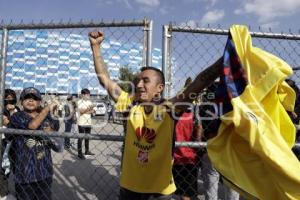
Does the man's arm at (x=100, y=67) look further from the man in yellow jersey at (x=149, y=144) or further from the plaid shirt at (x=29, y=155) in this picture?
the plaid shirt at (x=29, y=155)

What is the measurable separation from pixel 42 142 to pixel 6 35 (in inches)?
44.7

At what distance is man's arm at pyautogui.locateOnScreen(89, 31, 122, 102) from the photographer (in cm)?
313

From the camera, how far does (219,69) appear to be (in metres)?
2.10

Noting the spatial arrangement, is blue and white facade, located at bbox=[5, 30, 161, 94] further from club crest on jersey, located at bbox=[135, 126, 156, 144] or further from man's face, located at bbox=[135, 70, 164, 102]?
club crest on jersey, located at bbox=[135, 126, 156, 144]

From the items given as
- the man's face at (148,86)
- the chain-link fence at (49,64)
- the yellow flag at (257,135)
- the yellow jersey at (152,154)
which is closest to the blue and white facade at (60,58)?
Answer: the chain-link fence at (49,64)

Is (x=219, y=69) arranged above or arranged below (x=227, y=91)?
above

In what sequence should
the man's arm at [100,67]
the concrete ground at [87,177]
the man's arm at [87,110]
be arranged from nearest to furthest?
the man's arm at [100,67] < the concrete ground at [87,177] < the man's arm at [87,110]

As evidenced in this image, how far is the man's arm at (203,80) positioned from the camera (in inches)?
83.5

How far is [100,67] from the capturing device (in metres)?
3.17

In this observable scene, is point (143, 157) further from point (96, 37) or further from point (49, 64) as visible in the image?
point (49, 64)

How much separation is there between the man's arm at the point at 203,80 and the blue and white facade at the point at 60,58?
1100mm

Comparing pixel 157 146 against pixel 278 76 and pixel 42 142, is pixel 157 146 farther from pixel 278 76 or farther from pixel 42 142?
pixel 42 142

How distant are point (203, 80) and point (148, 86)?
672mm

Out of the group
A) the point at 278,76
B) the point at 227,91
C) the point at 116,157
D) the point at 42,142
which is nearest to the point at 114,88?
the point at 42,142
